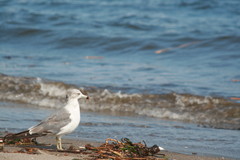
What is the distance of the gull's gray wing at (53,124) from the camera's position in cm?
439

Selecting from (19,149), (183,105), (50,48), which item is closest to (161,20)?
(50,48)

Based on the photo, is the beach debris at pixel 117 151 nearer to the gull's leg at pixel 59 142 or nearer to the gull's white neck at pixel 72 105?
the gull's leg at pixel 59 142

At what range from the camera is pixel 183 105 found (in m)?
7.49

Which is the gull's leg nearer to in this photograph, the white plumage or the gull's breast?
the white plumage

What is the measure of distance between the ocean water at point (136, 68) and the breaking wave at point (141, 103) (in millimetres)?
16

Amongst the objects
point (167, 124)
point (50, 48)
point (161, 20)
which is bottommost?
point (167, 124)

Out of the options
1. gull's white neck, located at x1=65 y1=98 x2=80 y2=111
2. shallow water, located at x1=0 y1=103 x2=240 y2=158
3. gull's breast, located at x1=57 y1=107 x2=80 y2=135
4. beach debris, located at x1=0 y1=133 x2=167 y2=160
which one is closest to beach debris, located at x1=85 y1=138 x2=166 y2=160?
beach debris, located at x1=0 y1=133 x2=167 y2=160

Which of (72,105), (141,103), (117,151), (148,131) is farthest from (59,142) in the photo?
(141,103)

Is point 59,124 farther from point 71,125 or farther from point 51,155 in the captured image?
point 51,155

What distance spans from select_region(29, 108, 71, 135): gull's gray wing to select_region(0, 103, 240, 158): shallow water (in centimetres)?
85

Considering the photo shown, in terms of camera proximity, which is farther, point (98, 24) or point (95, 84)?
point (98, 24)

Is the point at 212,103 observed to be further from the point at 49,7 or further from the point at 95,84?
the point at 49,7

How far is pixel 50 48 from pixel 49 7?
6.30m

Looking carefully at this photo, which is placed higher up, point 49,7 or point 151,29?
point 49,7
